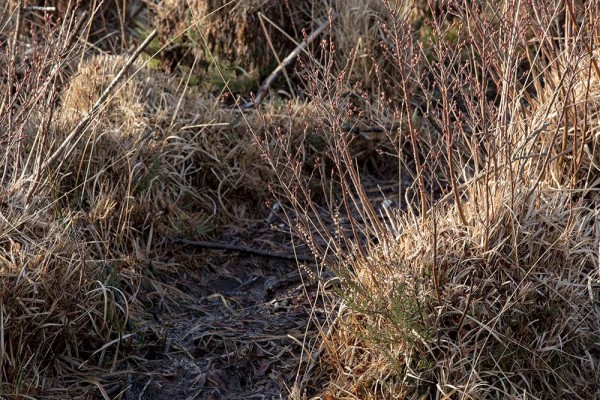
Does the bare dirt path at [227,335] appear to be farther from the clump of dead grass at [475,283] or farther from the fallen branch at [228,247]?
the clump of dead grass at [475,283]

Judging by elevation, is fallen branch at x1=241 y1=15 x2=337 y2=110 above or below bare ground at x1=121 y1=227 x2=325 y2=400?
above

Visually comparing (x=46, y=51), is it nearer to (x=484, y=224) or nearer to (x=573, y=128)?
(x=484, y=224)

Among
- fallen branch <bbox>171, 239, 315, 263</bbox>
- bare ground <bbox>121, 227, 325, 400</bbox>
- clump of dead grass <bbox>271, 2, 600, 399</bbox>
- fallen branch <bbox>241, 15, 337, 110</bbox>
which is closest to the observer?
clump of dead grass <bbox>271, 2, 600, 399</bbox>

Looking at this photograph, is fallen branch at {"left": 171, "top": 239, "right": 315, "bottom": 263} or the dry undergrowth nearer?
the dry undergrowth

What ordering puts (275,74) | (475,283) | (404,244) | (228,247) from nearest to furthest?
(475,283), (404,244), (228,247), (275,74)

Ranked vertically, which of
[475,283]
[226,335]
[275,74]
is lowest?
[226,335]

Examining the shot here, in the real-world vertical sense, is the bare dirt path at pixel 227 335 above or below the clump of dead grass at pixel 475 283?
below

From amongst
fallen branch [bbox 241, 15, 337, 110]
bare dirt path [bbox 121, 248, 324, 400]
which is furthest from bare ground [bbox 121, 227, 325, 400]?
fallen branch [bbox 241, 15, 337, 110]

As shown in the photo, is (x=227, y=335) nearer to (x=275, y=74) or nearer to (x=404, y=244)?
(x=404, y=244)

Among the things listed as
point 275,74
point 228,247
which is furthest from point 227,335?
point 275,74

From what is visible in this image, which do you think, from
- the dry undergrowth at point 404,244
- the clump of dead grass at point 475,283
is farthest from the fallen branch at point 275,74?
the clump of dead grass at point 475,283

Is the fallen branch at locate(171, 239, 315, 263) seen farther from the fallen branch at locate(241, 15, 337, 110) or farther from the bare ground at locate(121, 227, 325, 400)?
the fallen branch at locate(241, 15, 337, 110)

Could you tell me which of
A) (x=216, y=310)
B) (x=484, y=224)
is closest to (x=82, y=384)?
(x=216, y=310)

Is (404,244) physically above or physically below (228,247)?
above
